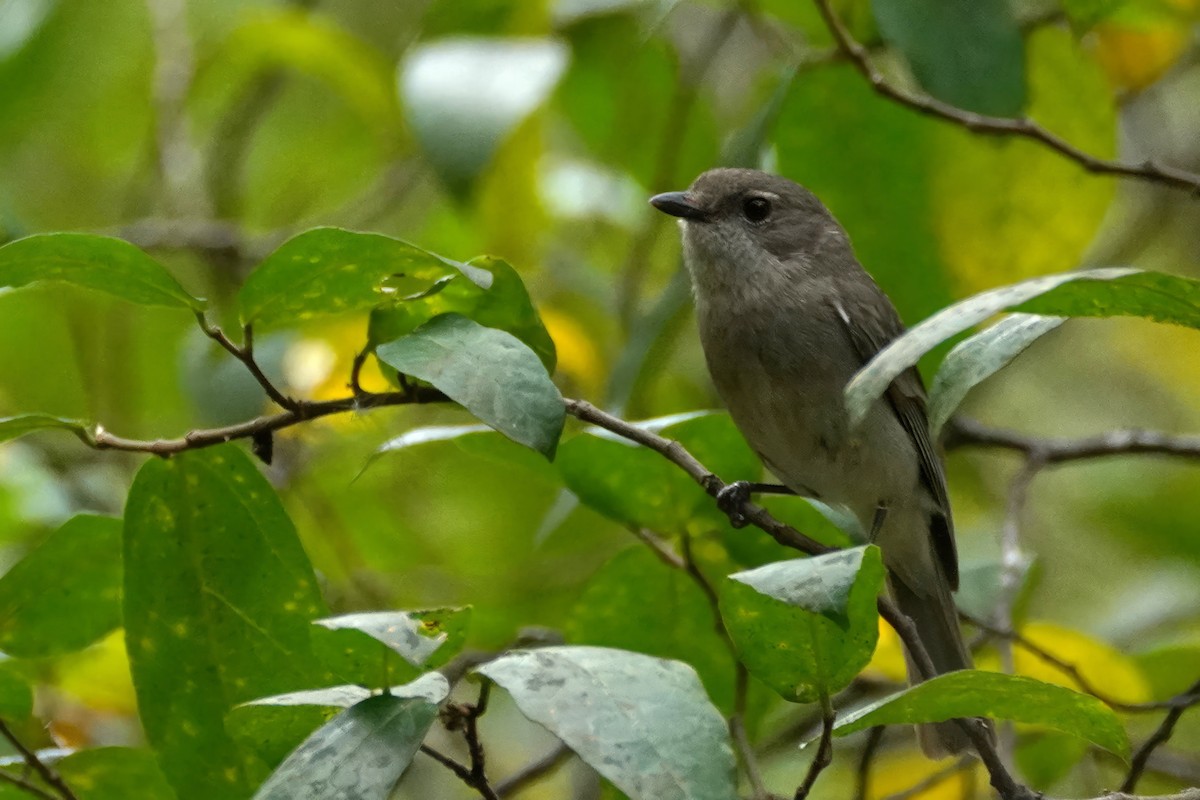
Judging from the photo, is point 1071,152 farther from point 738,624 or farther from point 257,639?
point 257,639

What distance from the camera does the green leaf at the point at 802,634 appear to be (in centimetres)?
168

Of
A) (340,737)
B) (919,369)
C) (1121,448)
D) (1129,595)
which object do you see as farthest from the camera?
(1129,595)

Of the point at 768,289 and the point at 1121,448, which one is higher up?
the point at 768,289

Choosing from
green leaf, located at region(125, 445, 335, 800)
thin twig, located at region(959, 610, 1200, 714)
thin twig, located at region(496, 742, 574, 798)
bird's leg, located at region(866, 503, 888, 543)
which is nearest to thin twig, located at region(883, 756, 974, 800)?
thin twig, located at region(959, 610, 1200, 714)

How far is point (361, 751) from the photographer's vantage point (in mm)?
1667

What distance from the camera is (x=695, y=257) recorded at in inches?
150

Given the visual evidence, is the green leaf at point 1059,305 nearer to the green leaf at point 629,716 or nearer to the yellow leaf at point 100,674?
the green leaf at point 629,716

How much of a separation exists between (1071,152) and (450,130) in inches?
53.4

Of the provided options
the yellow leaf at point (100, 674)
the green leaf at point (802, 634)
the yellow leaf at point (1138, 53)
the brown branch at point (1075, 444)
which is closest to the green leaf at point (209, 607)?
the green leaf at point (802, 634)

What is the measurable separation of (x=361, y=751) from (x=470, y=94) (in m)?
1.89

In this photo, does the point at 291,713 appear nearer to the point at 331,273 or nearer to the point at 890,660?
the point at 331,273

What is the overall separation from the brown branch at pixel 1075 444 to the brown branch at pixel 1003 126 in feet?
2.70

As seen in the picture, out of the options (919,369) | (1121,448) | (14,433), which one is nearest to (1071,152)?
(919,369)

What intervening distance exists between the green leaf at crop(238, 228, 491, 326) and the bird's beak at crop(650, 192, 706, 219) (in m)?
1.64
